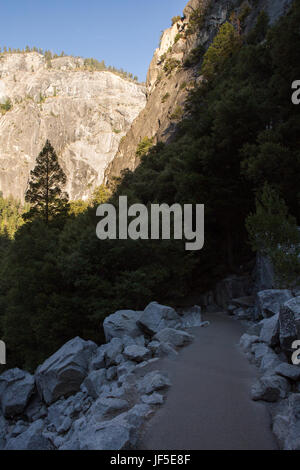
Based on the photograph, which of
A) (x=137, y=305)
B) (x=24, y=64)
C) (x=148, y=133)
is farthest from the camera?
(x=24, y=64)

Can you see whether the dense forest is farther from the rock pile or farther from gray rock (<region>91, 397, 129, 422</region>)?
gray rock (<region>91, 397, 129, 422</region>)

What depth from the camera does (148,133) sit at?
56031mm

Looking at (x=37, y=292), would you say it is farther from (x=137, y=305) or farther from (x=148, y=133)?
(x=148, y=133)

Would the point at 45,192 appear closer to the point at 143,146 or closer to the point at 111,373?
the point at 111,373

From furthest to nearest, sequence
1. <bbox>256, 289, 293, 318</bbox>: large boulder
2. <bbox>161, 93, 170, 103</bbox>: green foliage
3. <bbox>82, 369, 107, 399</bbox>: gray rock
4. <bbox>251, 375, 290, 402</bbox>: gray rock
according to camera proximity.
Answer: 1. <bbox>161, 93, 170, 103</bbox>: green foliage
2. <bbox>256, 289, 293, 318</bbox>: large boulder
3. <bbox>82, 369, 107, 399</bbox>: gray rock
4. <bbox>251, 375, 290, 402</bbox>: gray rock

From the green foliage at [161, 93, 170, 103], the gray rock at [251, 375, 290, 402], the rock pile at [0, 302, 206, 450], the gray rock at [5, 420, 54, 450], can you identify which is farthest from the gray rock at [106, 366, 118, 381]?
the green foliage at [161, 93, 170, 103]

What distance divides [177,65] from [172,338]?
200 feet

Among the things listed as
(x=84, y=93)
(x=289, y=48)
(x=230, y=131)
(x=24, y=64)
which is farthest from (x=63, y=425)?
(x=24, y=64)

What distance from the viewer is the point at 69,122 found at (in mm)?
142000

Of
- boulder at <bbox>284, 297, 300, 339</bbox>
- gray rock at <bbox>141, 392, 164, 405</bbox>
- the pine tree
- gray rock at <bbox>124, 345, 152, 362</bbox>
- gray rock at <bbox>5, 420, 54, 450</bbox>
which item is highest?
the pine tree

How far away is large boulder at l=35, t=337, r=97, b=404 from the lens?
946cm

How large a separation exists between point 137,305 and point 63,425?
860 cm

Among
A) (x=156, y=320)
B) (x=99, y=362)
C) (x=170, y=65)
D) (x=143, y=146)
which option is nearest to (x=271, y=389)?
(x=99, y=362)

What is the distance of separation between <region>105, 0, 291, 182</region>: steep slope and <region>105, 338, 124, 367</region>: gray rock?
40.7m
